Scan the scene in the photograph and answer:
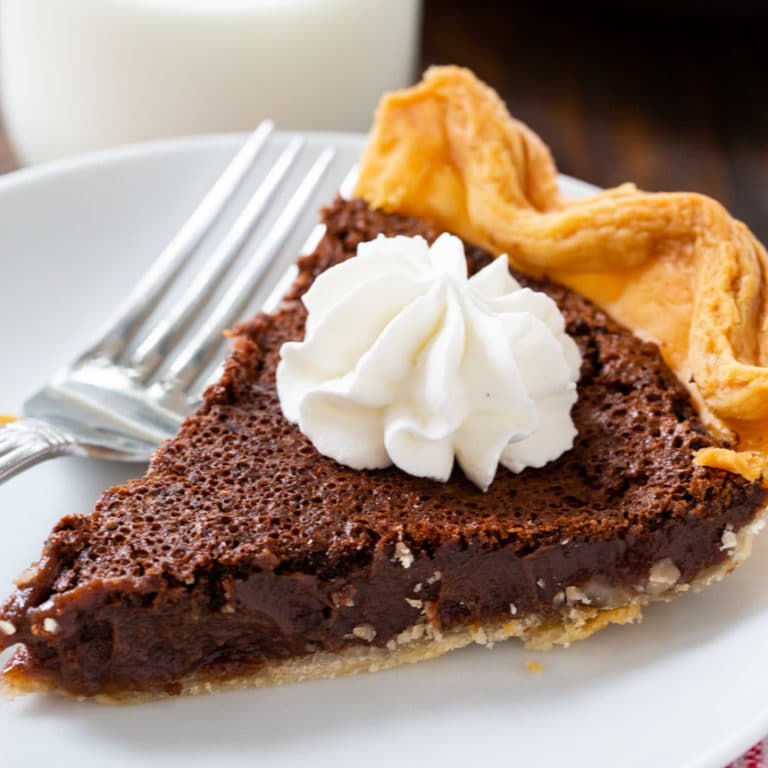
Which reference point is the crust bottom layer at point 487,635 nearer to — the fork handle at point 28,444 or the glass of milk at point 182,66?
the fork handle at point 28,444

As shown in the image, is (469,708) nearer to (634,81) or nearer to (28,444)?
(28,444)

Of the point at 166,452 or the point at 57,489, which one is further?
the point at 57,489

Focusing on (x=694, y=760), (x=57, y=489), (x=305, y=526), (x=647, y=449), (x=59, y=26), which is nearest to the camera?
(x=694, y=760)

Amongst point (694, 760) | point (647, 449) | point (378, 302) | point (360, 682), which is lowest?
point (360, 682)

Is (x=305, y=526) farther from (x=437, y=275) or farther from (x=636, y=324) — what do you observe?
(x=636, y=324)

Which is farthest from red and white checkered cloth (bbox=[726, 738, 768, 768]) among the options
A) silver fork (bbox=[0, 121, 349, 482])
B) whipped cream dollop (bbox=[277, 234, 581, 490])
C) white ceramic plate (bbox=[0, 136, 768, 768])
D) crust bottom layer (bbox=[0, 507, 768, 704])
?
silver fork (bbox=[0, 121, 349, 482])

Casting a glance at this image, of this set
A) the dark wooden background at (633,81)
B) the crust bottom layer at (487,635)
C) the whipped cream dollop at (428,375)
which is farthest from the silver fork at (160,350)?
the dark wooden background at (633,81)

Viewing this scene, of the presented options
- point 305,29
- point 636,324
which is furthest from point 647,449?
point 305,29

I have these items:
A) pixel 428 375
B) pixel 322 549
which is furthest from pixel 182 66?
pixel 322 549
